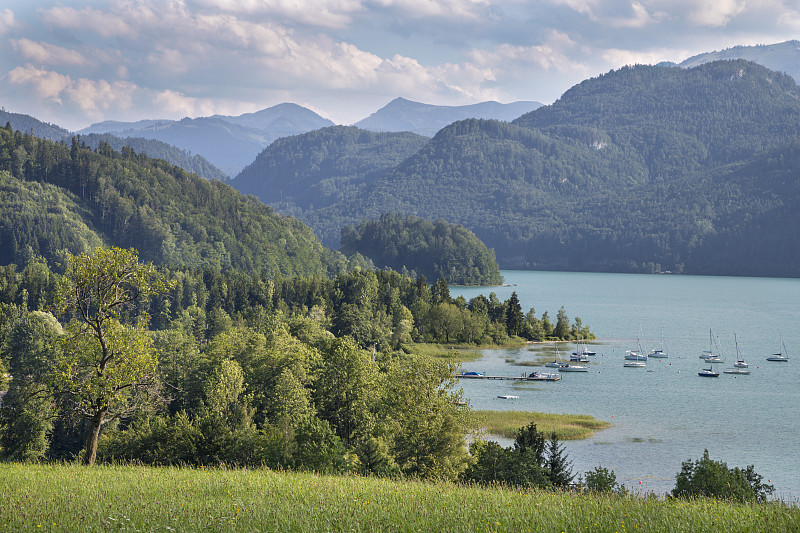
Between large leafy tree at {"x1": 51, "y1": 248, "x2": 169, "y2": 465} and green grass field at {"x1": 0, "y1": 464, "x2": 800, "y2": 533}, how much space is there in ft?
26.7

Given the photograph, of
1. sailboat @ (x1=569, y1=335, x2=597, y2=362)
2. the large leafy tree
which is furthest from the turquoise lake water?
the large leafy tree

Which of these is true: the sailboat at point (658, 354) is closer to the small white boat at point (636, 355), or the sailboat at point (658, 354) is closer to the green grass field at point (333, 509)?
the small white boat at point (636, 355)

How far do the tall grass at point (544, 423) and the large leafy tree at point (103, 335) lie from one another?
142 feet

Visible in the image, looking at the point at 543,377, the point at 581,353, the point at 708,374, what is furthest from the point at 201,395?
the point at 581,353

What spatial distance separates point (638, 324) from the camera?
169 metres

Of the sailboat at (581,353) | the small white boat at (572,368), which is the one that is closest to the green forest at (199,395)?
the small white boat at (572,368)

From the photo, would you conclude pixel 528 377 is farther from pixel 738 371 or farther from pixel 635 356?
pixel 738 371

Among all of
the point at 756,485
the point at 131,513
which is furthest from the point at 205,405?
the point at 131,513

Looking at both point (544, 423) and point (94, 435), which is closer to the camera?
point (94, 435)

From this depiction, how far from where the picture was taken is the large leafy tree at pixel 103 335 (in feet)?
85.8

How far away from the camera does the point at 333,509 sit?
14.5 m

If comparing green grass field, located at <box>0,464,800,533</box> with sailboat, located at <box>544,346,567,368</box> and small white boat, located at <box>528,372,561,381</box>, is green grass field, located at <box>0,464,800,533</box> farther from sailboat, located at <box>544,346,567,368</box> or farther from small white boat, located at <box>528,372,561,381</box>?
sailboat, located at <box>544,346,567,368</box>

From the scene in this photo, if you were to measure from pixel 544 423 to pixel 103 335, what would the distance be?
5450 centimetres

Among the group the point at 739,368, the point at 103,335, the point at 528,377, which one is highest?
the point at 103,335
